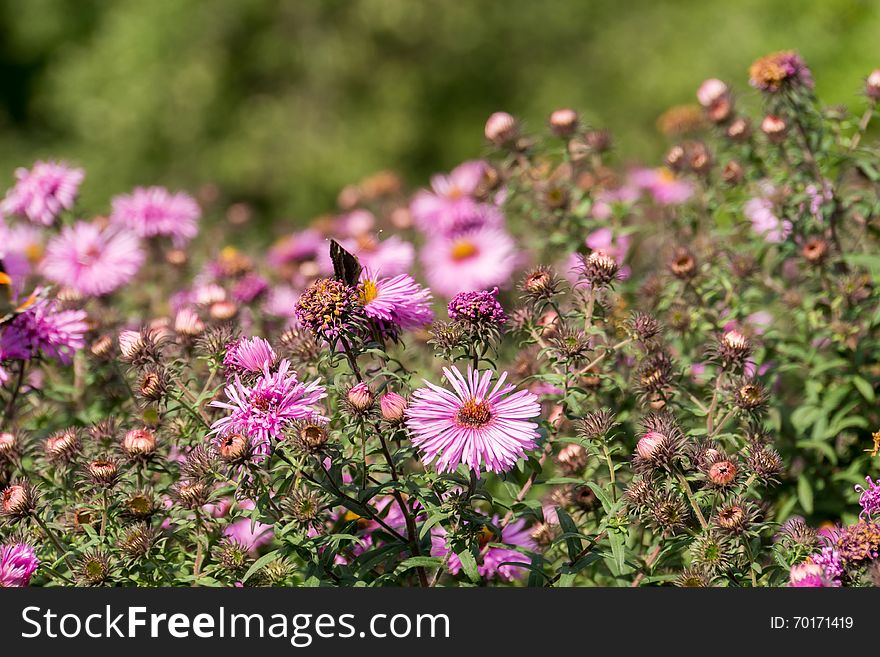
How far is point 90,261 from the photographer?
9.18 feet

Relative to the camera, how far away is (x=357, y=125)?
23.4 feet

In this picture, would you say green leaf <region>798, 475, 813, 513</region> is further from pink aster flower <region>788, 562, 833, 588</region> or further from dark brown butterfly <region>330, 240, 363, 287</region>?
dark brown butterfly <region>330, 240, 363, 287</region>

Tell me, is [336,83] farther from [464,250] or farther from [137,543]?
[137,543]

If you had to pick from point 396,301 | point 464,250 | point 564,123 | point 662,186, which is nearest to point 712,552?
point 396,301

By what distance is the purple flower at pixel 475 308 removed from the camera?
1690mm

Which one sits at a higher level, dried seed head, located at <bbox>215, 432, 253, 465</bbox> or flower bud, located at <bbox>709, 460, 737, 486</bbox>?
dried seed head, located at <bbox>215, 432, 253, 465</bbox>

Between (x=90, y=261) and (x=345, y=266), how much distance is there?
4.56ft

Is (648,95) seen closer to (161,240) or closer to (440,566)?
(161,240)

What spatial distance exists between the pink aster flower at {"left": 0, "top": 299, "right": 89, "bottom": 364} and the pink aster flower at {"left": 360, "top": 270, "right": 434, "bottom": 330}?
0.80m

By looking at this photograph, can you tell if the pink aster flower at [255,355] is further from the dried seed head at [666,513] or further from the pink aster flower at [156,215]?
the pink aster flower at [156,215]

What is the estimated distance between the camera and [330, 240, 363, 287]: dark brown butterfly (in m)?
1.66

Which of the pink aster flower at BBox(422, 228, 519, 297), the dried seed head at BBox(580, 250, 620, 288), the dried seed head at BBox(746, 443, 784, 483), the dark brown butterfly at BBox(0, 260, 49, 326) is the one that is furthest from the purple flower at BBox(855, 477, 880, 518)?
the dark brown butterfly at BBox(0, 260, 49, 326)

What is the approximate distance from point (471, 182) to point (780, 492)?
1.55m

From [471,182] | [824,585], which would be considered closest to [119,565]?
[824,585]
